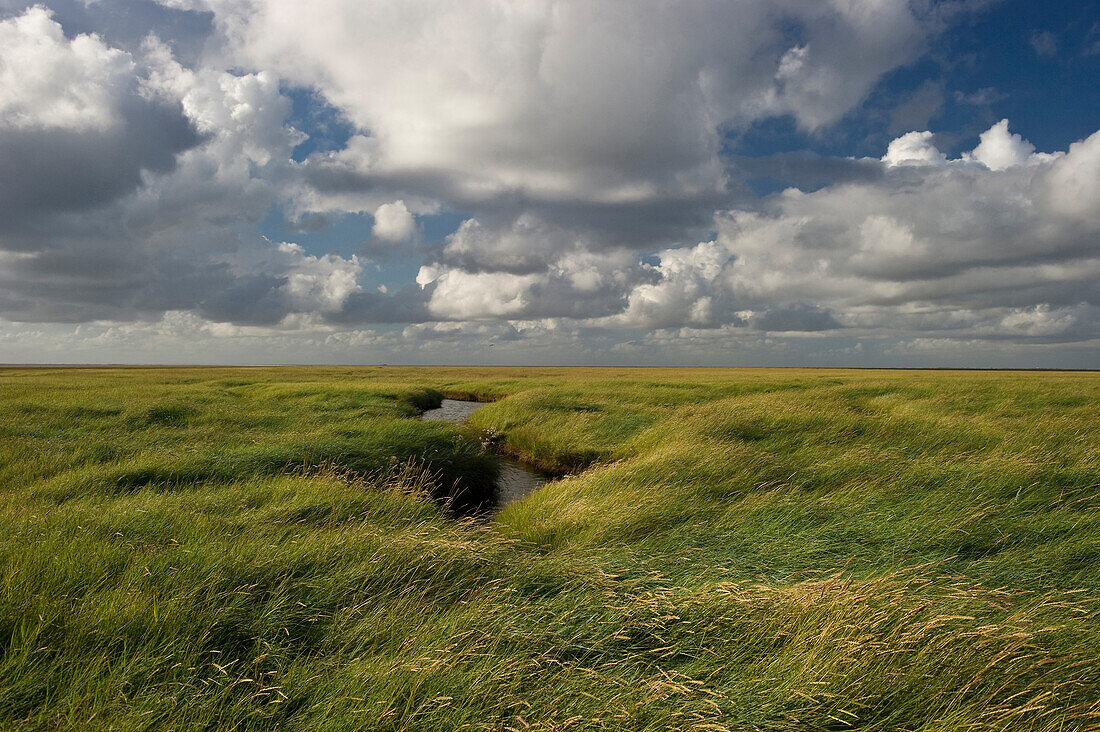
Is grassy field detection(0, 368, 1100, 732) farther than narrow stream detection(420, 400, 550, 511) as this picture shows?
No

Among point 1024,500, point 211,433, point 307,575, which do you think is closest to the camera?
point 307,575

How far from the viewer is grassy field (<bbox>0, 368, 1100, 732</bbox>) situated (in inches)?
124

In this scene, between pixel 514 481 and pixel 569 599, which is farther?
pixel 514 481

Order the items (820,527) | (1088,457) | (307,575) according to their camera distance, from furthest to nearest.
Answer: (1088,457), (820,527), (307,575)

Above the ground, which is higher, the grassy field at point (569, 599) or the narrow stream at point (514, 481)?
the grassy field at point (569, 599)

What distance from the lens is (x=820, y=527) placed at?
6.83 meters

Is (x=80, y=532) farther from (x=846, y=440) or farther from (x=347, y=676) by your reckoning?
(x=846, y=440)

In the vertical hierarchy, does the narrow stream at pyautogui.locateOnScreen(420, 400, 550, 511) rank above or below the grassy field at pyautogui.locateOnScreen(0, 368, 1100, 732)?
below

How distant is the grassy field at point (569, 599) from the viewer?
3143mm

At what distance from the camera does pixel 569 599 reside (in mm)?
4629

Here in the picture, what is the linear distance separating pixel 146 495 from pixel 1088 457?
53.2ft

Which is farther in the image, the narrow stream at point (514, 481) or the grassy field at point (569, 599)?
the narrow stream at point (514, 481)

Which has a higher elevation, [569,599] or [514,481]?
[569,599]

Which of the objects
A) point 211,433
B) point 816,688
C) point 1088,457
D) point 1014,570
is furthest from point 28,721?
point 1088,457
